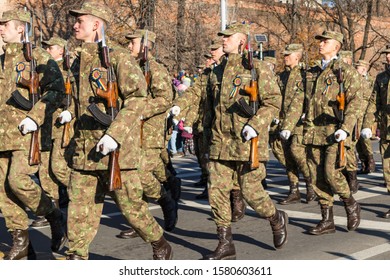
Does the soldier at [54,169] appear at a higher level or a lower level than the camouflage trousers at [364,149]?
higher

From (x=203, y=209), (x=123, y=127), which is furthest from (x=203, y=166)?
(x=123, y=127)

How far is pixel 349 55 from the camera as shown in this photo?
38.8ft

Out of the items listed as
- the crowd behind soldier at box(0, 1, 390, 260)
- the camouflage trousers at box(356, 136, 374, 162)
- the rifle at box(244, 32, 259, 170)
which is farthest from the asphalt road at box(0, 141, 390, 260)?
the camouflage trousers at box(356, 136, 374, 162)

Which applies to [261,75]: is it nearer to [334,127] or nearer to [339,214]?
[334,127]

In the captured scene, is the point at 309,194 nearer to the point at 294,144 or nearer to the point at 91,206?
the point at 294,144

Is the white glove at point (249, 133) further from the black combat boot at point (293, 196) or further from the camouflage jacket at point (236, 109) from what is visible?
the black combat boot at point (293, 196)

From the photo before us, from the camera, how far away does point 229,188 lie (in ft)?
23.3

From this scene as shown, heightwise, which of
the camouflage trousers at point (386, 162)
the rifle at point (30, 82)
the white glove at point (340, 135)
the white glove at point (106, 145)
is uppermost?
the rifle at point (30, 82)

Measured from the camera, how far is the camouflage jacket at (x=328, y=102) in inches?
318

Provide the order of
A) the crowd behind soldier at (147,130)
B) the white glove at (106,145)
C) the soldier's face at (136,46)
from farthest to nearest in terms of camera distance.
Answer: the soldier's face at (136,46), the crowd behind soldier at (147,130), the white glove at (106,145)

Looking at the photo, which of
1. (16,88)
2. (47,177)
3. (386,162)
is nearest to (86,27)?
(16,88)

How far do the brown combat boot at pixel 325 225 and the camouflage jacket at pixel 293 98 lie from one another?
970 millimetres

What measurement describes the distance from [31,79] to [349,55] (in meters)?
6.26

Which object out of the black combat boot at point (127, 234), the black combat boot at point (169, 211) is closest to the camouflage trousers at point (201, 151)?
the black combat boot at point (169, 211)
